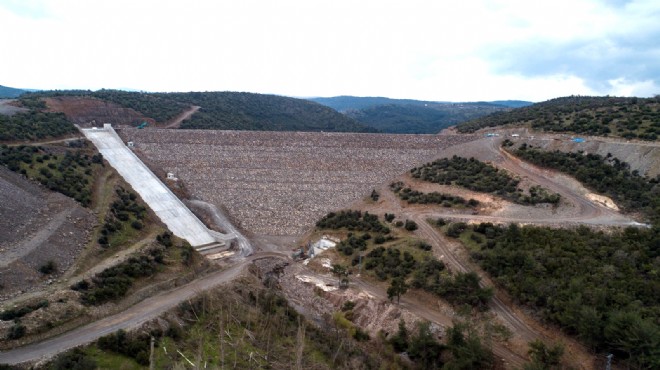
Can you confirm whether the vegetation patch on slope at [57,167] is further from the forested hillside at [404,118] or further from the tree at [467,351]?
the forested hillside at [404,118]

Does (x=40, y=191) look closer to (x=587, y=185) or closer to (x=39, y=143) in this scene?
(x=39, y=143)

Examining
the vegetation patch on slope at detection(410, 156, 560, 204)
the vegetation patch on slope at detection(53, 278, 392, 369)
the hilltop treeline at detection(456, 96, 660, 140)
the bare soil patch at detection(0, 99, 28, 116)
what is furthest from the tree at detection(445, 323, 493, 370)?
the bare soil patch at detection(0, 99, 28, 116)

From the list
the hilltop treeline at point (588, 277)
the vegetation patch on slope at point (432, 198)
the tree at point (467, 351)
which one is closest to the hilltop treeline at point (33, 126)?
the vegetation patch on slope at point (432, 198)

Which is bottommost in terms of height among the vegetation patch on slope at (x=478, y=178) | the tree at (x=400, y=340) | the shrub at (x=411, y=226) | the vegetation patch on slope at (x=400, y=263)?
the tree at (x=400, y=340)

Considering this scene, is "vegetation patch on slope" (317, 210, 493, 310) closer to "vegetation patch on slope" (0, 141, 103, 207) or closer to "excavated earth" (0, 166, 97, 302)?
"excavated earth" (0, 166, 97, 302)

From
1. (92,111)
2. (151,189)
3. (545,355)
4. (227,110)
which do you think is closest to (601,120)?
(545,355)

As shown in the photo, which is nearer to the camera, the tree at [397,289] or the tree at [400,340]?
the tree at [400,340]
